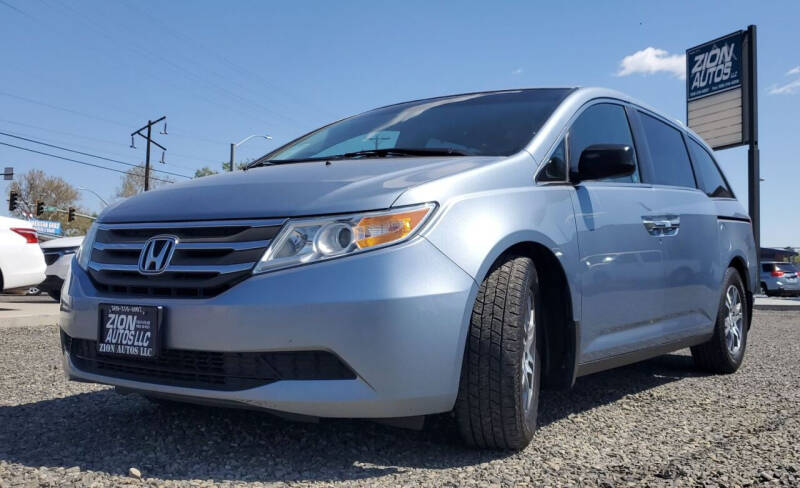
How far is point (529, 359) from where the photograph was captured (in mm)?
2902

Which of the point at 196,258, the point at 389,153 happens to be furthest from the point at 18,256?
the point at 196,258

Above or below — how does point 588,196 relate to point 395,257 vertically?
above

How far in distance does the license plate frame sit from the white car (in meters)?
7.28

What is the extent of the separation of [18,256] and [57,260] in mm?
2563

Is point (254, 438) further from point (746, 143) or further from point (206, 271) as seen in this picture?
point (746, 143)

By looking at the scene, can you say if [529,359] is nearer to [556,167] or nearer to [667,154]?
[556,167]

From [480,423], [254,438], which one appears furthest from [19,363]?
[480,423]

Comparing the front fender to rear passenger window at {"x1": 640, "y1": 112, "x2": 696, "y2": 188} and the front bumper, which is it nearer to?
the front bumper

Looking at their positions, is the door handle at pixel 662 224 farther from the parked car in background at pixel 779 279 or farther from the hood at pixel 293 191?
the parked car in background at pixel 779 279

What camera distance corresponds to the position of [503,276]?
8.91 ft

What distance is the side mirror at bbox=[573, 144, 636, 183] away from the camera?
129 inches

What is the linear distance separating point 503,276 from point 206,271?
1.08 metres

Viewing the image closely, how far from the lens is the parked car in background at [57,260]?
37.6 feet

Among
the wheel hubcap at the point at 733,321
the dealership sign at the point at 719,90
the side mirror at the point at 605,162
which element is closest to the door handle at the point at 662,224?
the side mirror at the point at 605,162
